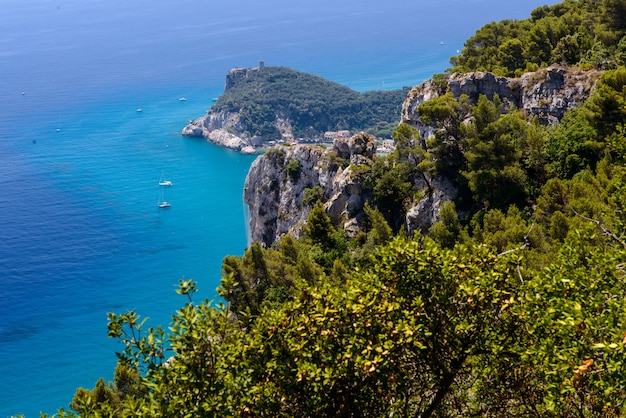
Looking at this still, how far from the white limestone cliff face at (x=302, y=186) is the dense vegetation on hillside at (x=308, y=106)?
2822 inches

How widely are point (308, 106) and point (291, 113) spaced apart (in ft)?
14.4

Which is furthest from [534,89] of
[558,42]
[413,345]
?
[413,345]

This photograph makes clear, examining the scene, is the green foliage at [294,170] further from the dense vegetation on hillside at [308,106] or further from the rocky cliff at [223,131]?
the dense vegetation on hillside at [308,106]

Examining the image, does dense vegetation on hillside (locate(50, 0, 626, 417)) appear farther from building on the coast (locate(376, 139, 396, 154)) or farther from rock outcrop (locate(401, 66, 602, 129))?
building on the coast (locate(376, 139, 396, 154))

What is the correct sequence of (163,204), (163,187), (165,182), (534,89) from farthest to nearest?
(165,182) → (163,187) → (163,204) → (534,89)

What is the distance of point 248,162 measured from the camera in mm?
103875

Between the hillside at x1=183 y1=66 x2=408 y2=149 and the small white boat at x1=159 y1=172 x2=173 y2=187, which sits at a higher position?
the hillside at x1=183 y1=66 x2=408 y2=149

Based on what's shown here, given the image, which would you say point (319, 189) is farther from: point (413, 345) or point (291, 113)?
point (291, 113)

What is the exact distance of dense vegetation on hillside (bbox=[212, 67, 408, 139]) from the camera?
120375 mm

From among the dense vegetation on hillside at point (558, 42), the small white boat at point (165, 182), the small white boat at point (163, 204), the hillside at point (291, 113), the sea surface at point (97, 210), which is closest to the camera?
the dense vegetation on hillside at point (558, 42)

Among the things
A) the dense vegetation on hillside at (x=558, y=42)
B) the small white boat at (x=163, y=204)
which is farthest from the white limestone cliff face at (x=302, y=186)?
the small white boat at (x=163, y=204)

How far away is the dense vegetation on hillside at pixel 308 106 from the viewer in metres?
120

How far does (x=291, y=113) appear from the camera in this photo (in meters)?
124

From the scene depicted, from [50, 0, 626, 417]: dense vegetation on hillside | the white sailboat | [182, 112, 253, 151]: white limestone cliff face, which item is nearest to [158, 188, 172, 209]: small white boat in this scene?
the white sailboat
